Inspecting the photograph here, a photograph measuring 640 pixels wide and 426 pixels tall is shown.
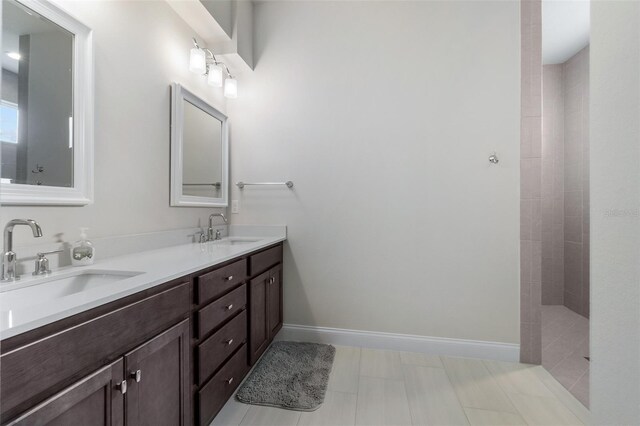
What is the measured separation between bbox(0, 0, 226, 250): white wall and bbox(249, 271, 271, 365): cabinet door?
64 cm

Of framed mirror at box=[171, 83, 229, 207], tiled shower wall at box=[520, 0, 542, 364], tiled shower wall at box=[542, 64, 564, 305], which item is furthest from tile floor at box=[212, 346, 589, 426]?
tiled shower wall at box=[542, 64, 564, 305]

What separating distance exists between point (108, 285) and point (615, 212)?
4.63 feet

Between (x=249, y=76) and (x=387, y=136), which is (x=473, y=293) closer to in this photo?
(x=387, y=136)

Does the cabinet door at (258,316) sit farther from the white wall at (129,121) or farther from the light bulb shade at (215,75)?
the light bulb shade at (215,75)

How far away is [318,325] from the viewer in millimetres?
2230

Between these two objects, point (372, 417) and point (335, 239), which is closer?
point (372, 417)

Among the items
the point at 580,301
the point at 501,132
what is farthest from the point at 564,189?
the point at 501,132

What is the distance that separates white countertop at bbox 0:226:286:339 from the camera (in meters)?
0.60

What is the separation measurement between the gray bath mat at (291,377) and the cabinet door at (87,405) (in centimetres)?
89

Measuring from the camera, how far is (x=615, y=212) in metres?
0.71

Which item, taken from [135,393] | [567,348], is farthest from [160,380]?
[567,348]

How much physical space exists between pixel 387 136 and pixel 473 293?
1301 mm

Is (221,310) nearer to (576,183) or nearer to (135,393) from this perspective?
(135,393)

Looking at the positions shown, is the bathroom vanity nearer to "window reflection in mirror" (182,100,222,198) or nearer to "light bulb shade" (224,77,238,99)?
"window reflection in mirror" (182,100,222,198)
